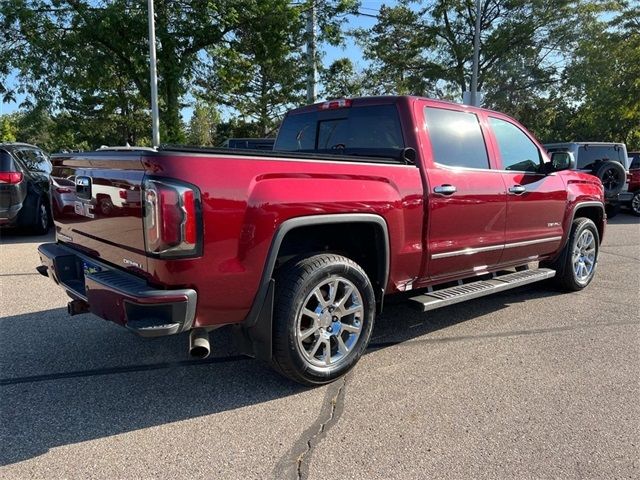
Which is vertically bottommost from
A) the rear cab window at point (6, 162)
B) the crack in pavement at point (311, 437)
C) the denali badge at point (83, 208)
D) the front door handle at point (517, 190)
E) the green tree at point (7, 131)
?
the crack in pavement at point (311, 437)

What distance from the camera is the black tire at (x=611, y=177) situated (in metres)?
9.88

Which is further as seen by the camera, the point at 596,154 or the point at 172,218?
the point at 596,154

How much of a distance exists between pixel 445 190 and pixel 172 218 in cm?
218

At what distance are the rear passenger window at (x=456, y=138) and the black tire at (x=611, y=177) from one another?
6395 mm

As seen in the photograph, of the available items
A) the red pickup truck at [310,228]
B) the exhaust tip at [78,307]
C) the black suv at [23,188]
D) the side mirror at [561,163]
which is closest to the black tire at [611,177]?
the side mirror at [561,163]

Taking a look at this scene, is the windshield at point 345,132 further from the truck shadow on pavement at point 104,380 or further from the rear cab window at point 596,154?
the rear cab window at point 596,154

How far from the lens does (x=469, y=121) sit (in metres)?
4.50

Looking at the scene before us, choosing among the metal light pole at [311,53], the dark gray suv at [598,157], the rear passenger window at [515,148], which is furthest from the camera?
the metal light pole at [311,53]

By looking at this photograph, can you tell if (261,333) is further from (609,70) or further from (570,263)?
(609,70)

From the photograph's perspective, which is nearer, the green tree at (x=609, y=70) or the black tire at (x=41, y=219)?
the black tire at (x=41, y=219)

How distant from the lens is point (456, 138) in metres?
4.28

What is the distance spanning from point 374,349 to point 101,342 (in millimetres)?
2191

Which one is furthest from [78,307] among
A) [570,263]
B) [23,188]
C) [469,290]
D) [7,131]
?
[7,131]

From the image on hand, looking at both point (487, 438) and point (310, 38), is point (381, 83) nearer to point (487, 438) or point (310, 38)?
point (310, 38)
